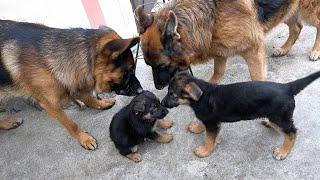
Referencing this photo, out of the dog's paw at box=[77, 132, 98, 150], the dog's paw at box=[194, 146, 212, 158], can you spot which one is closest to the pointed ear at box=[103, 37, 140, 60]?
the dog's paw at box=[77, 132, 98, 150]

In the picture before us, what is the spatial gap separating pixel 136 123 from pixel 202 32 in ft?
3.90

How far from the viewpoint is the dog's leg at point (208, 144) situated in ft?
11.3

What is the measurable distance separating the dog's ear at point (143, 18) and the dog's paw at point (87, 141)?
1.46m

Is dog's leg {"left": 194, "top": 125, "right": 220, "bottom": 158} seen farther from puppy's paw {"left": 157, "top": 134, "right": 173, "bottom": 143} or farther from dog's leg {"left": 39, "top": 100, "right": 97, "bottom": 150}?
dog's leg {"left": 39, "top": 100, "right": 97, "bottom": 150}

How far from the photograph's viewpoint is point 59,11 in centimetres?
502

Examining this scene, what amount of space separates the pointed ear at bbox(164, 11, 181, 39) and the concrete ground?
118cm

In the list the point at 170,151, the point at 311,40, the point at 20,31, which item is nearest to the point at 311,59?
the point at 311,40

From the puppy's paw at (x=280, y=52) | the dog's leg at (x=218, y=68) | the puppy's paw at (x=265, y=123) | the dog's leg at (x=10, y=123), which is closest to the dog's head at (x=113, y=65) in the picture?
the dog's leg at (x=218, y=68)

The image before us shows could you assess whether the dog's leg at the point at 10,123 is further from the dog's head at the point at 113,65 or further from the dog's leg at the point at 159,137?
the dog's leg at the point at 159,137

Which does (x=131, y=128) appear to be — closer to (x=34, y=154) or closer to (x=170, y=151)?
(x=170, y=151)

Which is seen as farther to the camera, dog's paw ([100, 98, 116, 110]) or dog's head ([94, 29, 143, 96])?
dog's paw ([100, 98, 116, 110])

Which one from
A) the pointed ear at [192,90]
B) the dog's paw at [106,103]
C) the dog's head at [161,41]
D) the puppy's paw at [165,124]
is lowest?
the puppy's paw at [165,124]

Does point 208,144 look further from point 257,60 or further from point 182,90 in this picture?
point 257,60

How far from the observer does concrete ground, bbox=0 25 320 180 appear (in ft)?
11.2
